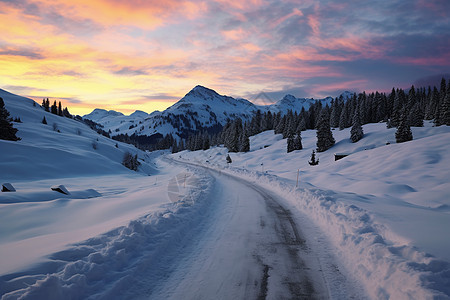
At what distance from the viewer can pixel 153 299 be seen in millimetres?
3977

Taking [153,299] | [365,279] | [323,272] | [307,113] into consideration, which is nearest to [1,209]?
[153,299]

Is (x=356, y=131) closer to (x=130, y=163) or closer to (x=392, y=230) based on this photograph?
(x=392, y=230)

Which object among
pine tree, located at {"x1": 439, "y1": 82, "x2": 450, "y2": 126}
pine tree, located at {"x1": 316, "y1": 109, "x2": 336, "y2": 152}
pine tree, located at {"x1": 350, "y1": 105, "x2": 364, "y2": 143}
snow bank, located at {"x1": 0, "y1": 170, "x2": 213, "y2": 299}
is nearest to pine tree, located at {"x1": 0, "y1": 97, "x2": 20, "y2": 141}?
snow bank, located at {"x1": 0, "y1": 170, "x2": 213, "y2": 299}

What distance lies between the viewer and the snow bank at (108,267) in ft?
11.8

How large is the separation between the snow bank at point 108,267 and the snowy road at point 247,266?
0.55 metres

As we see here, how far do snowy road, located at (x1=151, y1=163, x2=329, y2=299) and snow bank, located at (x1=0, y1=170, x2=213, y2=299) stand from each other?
0.55 meters

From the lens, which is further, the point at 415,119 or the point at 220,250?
the point at 415,119

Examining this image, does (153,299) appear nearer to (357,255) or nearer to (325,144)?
(357,255)

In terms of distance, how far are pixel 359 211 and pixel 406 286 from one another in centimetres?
544

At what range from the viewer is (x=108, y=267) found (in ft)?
15.3

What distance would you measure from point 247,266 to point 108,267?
3130mm

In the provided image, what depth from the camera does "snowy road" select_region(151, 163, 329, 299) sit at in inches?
166

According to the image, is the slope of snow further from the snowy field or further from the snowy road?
the snowy road

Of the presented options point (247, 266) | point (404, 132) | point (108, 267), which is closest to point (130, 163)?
point (108, 267)
